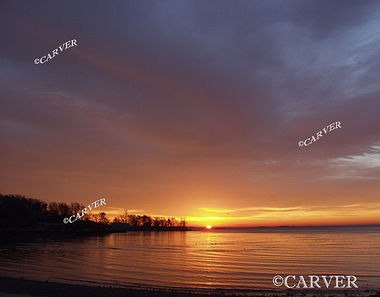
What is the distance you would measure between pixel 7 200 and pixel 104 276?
18153 centimetres

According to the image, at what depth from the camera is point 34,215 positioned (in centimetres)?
18988

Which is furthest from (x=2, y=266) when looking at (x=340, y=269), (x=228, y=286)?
(x=340, y=269)

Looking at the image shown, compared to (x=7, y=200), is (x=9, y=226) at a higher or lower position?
lower

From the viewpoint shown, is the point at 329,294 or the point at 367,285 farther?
the point at 367,285

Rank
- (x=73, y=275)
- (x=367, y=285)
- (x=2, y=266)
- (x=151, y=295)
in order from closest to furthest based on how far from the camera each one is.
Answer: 1. (x=151, y=295)
2. (x=367, y=285)
3. (x=73, y=275)
4. (x=2, y=266)

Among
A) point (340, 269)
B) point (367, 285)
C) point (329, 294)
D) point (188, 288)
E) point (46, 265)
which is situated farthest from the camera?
point (340, 269)

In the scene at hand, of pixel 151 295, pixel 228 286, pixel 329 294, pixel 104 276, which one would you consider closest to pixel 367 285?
pixel 329 294

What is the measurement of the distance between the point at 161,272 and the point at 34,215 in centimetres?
17559

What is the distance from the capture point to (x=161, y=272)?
40594mm

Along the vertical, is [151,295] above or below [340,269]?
above

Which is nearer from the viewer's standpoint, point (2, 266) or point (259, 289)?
point (259, 289)

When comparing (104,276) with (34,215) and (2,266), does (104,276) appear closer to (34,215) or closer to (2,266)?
(2,266)

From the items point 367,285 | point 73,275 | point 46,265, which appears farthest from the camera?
point 46,265

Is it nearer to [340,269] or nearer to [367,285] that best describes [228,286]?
[367,285]
